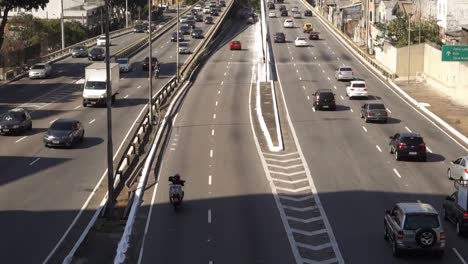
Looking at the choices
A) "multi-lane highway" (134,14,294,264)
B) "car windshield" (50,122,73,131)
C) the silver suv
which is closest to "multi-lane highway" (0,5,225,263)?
"car windshield" (50,122,73,131)

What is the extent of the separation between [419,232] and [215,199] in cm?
1158

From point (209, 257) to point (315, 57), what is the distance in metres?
74.1

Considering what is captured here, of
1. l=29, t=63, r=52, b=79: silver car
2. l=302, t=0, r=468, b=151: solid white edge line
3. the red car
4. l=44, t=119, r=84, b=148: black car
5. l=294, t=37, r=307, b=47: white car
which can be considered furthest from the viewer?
the red car

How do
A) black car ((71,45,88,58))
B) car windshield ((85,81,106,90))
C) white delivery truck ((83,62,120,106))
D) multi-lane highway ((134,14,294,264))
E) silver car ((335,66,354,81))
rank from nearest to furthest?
1. multi-lane highway ((134,14,294,264))
2. white delivery truck ((83,62,120,106))
3. car windshield ((85,81,106,90))
4. silver car ((335,66,354,81))
5. black car ((71,45,88,58))

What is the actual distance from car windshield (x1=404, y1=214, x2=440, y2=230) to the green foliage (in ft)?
212

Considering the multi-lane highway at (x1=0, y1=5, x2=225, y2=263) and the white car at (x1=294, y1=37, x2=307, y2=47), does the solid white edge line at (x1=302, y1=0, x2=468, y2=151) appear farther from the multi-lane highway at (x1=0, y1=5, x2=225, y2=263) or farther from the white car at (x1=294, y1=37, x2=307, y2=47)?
the multi-lane highway at (x1=0, y1=5, x2=225, y2=263)

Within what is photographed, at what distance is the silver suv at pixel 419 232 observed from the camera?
26.8 metres

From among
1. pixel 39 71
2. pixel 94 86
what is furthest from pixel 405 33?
pixel 94 86

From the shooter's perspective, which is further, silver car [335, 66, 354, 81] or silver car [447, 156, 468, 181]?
silver car [335, 66, 354, 81]

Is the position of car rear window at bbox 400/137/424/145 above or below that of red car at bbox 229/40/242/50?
below

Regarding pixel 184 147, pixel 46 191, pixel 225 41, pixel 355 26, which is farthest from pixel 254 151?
pixel 355 26

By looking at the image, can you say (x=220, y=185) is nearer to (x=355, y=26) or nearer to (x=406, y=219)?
(x=406, y=219)

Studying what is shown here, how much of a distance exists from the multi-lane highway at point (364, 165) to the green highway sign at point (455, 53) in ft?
15.6

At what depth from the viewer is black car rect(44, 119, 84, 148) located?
4741cm
